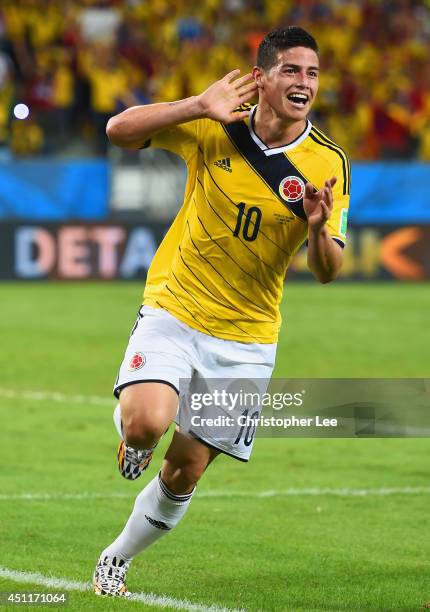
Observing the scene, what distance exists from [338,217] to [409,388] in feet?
5.13

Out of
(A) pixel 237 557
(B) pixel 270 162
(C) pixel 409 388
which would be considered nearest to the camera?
(B) pixel 270 162

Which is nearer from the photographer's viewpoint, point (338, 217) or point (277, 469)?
point (338, 217)

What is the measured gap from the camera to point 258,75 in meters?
5.30

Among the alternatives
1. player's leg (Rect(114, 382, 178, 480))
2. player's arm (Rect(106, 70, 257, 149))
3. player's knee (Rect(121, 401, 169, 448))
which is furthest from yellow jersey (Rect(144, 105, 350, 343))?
player's knee (Rect(121, 401, 169, 448))

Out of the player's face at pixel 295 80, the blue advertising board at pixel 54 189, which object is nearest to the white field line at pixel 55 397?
the player's face at pixel 295 80

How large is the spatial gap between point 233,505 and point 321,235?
268cm

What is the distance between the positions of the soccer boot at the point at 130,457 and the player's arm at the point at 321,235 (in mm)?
1009

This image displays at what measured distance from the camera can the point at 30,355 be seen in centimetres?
1302

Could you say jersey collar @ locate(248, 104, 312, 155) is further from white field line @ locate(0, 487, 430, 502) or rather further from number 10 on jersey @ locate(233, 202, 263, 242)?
white field line @ locate(0, 487, 430, 502)

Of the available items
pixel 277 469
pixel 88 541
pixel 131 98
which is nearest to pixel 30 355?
pixel 277 469

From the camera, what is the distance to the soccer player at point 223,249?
5156 mm

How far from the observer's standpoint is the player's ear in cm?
527

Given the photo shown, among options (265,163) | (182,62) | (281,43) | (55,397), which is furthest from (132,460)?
(182,62)

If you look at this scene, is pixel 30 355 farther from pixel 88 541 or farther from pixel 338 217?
pixel 338 217
